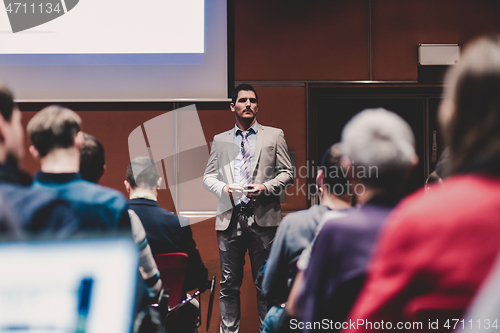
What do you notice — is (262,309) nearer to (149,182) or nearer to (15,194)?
(149,182)

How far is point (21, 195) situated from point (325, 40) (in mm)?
2977

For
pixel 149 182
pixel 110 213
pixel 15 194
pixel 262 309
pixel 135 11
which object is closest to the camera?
pixel 15 194

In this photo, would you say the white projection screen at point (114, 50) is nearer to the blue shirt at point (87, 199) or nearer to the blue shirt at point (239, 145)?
the blue shirt at point (239, 145)

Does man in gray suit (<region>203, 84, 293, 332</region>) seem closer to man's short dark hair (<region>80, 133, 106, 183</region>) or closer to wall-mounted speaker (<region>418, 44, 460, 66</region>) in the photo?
man's short dark hair (<region>80, 133, 106, 183</region>)

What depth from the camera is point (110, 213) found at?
1115mm

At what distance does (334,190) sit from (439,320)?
2.72 feet

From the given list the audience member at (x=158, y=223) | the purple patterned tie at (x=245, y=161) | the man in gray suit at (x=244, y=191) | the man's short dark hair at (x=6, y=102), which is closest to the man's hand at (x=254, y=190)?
the man in gray suit at (x=244, y=191)

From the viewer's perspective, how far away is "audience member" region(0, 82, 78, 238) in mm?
971

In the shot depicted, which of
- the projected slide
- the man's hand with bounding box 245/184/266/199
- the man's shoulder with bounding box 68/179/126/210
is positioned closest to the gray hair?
the man's shoulder with bounding box 68/179/126/210

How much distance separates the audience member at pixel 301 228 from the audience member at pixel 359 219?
358 mm

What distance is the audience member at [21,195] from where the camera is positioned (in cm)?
97

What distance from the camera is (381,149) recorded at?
1011 millimetres

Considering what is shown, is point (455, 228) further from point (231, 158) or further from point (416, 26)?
point (416, 26)

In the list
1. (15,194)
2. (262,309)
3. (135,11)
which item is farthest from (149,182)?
(135,11)
